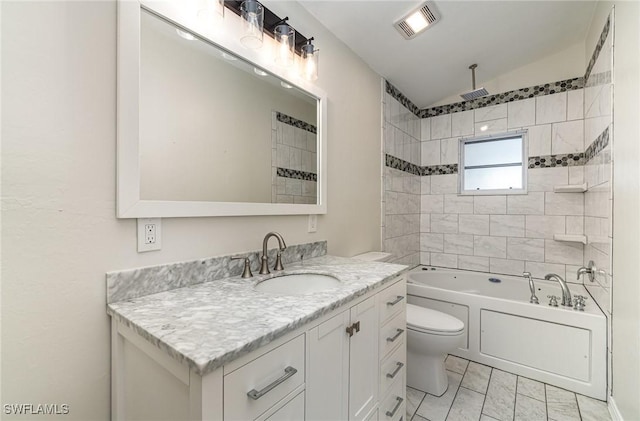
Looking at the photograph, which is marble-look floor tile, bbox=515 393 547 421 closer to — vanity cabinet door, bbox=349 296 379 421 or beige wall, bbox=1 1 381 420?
vanity cabinet door, bbox=349 296 379 421

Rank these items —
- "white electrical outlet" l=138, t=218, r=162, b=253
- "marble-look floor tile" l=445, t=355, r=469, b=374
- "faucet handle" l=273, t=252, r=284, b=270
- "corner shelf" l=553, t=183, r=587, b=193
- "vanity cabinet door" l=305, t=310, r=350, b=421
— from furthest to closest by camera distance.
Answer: "corner shelf" l=553, t=183, r=587, b=193 → "marble-look floor tile" l=445, t=355, r=469, b=374 → "faucet handle" l=273, t=252, r=284, b=270 → "white electrical outlet" l=138, t=218, r=162, b=253 → "vanity cabinet door" l=305, t=310, r=350, b=421

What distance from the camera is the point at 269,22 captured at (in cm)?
150

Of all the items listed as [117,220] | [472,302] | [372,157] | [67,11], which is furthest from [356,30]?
[472,302]

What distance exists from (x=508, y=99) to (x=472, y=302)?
220 cm

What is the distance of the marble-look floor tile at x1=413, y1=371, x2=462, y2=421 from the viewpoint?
1.66 m

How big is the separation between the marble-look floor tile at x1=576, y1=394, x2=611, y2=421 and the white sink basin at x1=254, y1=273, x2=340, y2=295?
1772 millimetres

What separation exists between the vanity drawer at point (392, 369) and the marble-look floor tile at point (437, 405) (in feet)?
1.32

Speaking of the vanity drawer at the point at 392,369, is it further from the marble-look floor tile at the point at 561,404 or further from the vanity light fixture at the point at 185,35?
the vanity light fixture at the point at 185,35

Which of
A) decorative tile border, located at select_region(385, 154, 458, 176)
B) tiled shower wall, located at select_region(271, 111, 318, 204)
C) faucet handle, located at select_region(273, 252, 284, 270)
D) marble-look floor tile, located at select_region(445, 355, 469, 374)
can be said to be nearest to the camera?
faucet handle, located at select_region(273, 252, 284, 270)

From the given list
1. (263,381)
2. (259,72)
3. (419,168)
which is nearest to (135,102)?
(259,72)

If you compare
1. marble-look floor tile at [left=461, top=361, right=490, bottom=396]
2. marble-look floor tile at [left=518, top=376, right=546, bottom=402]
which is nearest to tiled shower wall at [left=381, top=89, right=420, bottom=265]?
marble-look floor tile at [left=461, top=361, right=490, bottom=396]

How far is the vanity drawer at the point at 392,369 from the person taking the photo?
1302 mm

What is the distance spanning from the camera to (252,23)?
1.33 metres

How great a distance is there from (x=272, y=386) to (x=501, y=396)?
6.19ft
